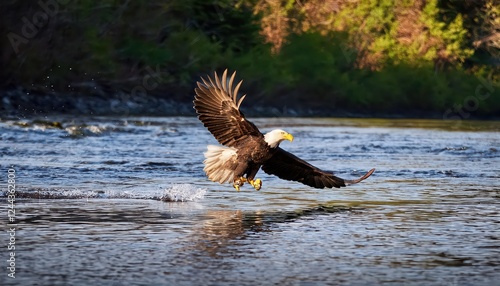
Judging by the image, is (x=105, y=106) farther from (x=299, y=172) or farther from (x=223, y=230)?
(x=223, y=230)

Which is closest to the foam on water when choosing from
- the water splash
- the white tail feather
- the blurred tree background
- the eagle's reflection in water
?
the water splash

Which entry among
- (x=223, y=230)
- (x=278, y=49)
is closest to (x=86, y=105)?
(x=278, y=49)

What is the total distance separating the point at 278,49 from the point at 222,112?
42.3m

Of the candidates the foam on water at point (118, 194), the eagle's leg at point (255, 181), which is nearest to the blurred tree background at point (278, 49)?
the foam on water at point (118, 194)

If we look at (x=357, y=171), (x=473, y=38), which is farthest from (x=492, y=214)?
(x=473, y=38)

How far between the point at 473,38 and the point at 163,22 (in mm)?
20943

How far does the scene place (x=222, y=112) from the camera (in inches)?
465

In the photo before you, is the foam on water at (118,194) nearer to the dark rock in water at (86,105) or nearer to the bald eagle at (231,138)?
the bald eagle at (231,138)

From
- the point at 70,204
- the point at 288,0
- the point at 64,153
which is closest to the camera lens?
the point at 70,204

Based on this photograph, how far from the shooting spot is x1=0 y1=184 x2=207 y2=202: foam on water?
12.5 meters

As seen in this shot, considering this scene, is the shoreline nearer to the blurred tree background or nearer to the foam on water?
the blurred tree background

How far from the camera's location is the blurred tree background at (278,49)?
40562mm

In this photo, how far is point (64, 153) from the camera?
752 inches

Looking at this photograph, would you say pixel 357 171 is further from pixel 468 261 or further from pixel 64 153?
pixel 468 261
